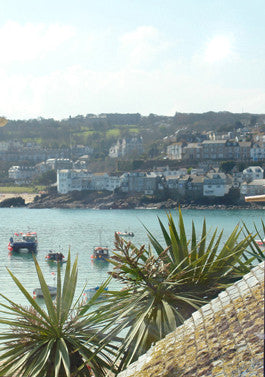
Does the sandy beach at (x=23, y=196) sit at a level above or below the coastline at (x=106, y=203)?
above

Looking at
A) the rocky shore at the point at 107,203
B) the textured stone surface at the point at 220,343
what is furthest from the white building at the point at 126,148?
the textured stone surface at the point at 220,343

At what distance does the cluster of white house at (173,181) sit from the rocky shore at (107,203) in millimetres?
3202

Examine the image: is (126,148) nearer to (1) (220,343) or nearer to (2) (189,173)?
(2) (189,173)

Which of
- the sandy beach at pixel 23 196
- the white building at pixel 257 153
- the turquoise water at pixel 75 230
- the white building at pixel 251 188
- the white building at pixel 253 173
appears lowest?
the turquoise water at pixel 75 230

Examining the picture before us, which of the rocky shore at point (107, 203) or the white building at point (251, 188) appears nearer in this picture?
the white building at point (251, 188)

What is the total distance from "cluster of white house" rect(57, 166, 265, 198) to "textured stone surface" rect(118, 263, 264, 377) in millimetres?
118785

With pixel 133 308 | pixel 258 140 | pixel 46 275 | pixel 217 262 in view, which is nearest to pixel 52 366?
pixel 133 308

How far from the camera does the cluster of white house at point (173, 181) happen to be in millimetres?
132625

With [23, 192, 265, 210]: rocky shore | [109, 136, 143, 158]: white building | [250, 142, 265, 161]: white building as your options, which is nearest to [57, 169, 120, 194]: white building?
[23, 192, 265, 210]: rocky shore

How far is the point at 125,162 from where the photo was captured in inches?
6668

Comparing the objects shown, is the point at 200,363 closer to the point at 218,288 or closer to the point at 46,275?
the point at 218,288

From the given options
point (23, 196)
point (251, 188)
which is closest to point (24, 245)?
point (251, 188)

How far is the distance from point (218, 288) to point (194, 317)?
2.81 m

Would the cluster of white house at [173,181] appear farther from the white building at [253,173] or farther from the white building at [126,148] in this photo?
the white building at [126,148]
